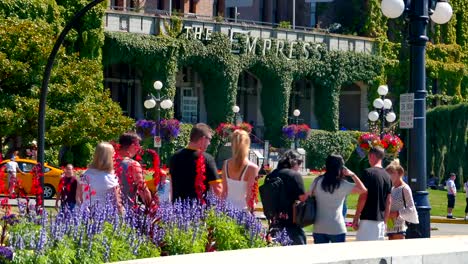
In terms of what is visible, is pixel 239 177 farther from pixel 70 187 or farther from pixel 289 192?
pixel 70 187

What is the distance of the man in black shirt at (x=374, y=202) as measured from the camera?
48.8 ft

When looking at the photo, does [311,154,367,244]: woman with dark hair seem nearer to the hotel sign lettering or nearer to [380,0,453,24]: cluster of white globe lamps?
[380,0,453,24]: cluster of white globe lamps

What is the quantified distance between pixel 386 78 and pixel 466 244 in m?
58.4

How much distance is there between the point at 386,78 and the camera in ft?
231

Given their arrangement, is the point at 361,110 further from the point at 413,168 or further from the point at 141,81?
the point at 413,168

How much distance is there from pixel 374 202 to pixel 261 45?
158ft

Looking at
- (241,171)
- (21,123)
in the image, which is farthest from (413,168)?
(21,123)

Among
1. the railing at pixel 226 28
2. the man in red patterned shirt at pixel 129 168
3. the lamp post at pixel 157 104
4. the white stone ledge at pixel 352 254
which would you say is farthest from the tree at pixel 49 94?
the white stone ledge at pixel 352 254

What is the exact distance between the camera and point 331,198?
1420cm

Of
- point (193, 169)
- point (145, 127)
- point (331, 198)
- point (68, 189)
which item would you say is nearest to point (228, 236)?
point (193, 169)

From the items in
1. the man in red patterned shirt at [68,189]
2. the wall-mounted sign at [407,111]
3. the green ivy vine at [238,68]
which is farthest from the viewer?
the green ivy vine at [238,68]

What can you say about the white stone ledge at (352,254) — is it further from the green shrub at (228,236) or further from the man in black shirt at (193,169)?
the man in black shirt at (193,169)

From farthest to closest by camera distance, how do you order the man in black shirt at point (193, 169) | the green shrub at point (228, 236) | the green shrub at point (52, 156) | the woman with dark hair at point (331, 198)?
1. the green shrub at point (52, 156)
2. the woman with dark hair at point (331, 198)
3. the man in black shirt at point (193, 169)
4. the green shrub at point (228, 236)

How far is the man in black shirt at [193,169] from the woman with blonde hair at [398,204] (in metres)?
2.81
